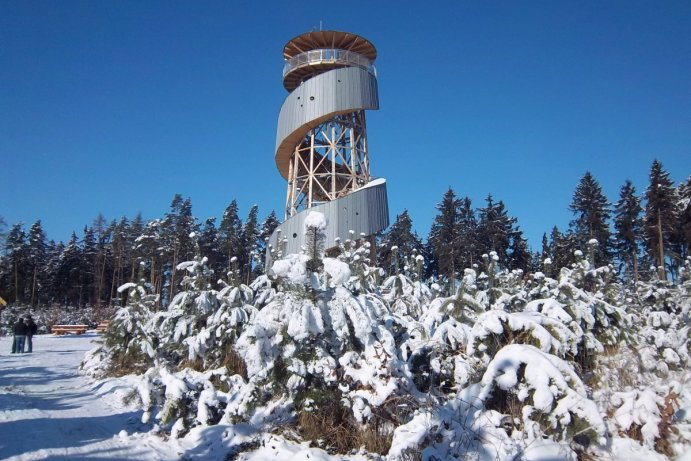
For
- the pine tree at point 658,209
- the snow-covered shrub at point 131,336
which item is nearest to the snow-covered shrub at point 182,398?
the snow-covered shrub at point 131,336

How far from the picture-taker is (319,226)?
5262 mm

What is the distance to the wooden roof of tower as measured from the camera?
82.5 ft

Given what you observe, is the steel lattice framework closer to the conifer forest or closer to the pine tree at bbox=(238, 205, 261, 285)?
the conifer forest

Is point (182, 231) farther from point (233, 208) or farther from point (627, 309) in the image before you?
point (627, 309)

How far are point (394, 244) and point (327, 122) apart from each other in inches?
852

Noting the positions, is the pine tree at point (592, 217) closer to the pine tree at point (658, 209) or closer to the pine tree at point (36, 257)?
the pine tree at point (658, 209)

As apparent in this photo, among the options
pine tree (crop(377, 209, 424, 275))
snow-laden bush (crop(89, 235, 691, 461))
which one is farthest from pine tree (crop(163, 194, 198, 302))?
snow-laden bush (crop(89, 235, 691, 461))

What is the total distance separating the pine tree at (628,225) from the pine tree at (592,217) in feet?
2.77

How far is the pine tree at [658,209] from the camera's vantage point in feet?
97.9

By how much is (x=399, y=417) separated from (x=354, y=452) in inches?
21.7

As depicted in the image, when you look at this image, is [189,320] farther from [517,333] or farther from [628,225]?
[628,225]

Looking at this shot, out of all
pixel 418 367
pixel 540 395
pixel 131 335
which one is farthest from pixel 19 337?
pixel 540 395

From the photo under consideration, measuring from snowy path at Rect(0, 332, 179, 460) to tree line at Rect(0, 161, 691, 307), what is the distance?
15610 mm

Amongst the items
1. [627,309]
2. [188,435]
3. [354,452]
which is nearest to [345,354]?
[354,452]
